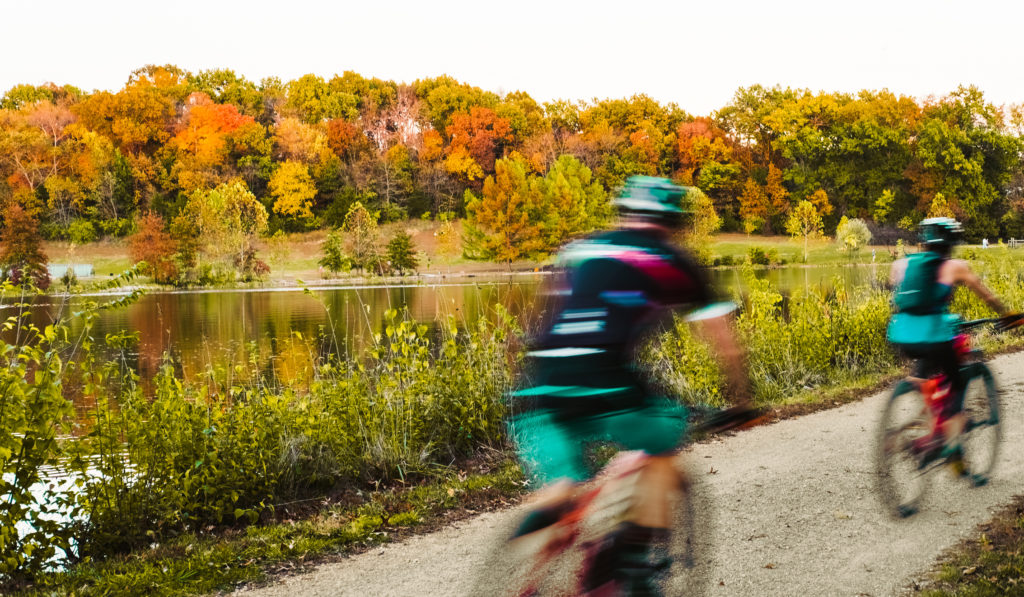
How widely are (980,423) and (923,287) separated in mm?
1067

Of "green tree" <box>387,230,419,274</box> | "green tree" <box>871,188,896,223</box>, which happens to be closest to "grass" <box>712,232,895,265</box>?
"green tree" <box>871,188,896,223</box>

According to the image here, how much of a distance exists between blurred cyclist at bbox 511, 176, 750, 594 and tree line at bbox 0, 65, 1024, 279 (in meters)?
67.9

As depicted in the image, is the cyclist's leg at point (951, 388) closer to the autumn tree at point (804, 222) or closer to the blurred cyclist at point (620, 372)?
the blurred cyclist at point (620, 372)

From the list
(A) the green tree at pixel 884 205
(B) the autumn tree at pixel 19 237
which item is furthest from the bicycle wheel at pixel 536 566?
(A) the green tree at pixel 884 205

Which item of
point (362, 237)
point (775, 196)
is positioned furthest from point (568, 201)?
point (775, 196)

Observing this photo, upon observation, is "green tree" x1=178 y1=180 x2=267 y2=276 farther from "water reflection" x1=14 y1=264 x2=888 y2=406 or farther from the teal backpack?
the teal backpack

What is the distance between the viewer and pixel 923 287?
5312mm

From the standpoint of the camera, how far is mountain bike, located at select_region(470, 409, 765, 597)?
2957 mm

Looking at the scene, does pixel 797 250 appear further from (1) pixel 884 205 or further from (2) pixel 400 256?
(2) pixel 400 256

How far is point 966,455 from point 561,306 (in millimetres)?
3944

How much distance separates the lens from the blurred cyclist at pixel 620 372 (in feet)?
9.77

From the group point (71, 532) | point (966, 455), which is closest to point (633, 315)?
point (966, 455)

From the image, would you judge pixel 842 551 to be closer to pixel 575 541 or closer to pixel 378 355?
pixel 575 541

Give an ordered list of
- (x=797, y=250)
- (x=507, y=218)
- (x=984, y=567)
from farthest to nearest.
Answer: (x=797, y=250) < (x=507, y=218) < (x=984, y=567)
